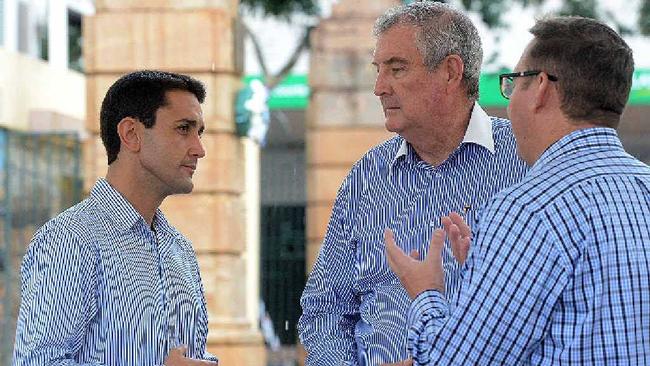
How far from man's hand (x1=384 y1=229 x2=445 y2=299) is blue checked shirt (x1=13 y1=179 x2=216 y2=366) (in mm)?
831

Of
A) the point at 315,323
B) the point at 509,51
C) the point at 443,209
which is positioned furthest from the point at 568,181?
the point at 509,51

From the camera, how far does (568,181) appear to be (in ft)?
7.80

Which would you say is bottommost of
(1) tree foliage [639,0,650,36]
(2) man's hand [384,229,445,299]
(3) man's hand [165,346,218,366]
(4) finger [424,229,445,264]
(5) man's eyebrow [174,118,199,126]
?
(3) man's hand [165,346,218,366]

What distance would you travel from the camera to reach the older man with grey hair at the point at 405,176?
10.9ft

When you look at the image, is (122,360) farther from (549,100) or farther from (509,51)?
(509,51)

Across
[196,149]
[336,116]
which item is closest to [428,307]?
[196,149]

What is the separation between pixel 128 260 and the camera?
3.25m

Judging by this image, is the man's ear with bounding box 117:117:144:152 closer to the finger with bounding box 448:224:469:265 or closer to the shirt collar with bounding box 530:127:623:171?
the finger with bounding box 448:224:469:265

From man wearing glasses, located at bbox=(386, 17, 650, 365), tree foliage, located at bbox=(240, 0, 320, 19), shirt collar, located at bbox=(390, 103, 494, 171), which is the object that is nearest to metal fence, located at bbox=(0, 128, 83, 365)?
tree foliage, located at bbox=(240, 0, 320, 19)

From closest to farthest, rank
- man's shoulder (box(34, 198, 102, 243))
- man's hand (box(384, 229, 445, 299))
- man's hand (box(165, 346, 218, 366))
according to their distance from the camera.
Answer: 1. man's hand (box(384, 229, 445, 299))
2. man's hand (box(165, 346, 218, 366))
3. man's shoulder (box(34, 198, 102, 243))

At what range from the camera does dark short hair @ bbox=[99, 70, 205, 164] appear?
3.42 metres

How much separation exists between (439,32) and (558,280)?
3.92 feet

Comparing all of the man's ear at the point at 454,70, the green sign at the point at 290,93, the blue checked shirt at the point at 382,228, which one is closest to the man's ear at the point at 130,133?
the blue checked shirt at the point at 382,228

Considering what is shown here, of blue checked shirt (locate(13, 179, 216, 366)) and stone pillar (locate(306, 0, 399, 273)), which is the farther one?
stone pillar (locate(306, 0, 399, 273))
